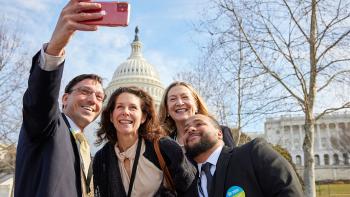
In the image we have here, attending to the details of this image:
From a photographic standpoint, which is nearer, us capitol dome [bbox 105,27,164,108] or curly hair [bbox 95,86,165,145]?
curly hair [bbox 95,86,165,145]

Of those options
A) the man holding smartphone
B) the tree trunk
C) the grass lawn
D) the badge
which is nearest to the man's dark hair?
the man holding smartphone

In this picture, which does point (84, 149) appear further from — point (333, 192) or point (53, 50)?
point (333, 192)

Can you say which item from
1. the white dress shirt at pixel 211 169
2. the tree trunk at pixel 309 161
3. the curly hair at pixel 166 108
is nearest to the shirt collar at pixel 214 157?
the white dress shirt at pixel 211 169

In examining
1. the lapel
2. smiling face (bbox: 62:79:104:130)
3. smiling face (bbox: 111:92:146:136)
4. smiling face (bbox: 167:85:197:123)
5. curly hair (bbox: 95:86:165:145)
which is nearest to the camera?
the lapel

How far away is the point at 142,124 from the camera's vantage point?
416 cm

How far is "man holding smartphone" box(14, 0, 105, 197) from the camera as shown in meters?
2.29

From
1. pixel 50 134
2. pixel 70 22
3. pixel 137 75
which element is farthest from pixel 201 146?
pixel 137 75

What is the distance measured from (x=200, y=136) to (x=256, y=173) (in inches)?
29.6

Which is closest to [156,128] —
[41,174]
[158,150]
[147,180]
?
[158,150]

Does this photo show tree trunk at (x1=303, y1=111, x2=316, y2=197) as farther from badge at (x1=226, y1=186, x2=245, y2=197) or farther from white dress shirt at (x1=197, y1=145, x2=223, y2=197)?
badge at (x1=226, y1=186, x2=245, y2=197)

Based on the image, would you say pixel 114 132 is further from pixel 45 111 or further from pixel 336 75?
pixel 336 75

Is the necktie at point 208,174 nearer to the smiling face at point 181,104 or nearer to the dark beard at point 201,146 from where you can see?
the dark beard at point 201,146

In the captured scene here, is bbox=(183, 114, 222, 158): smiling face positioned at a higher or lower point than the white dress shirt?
higher

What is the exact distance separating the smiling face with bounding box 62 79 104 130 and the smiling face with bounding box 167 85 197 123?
1760 mm
